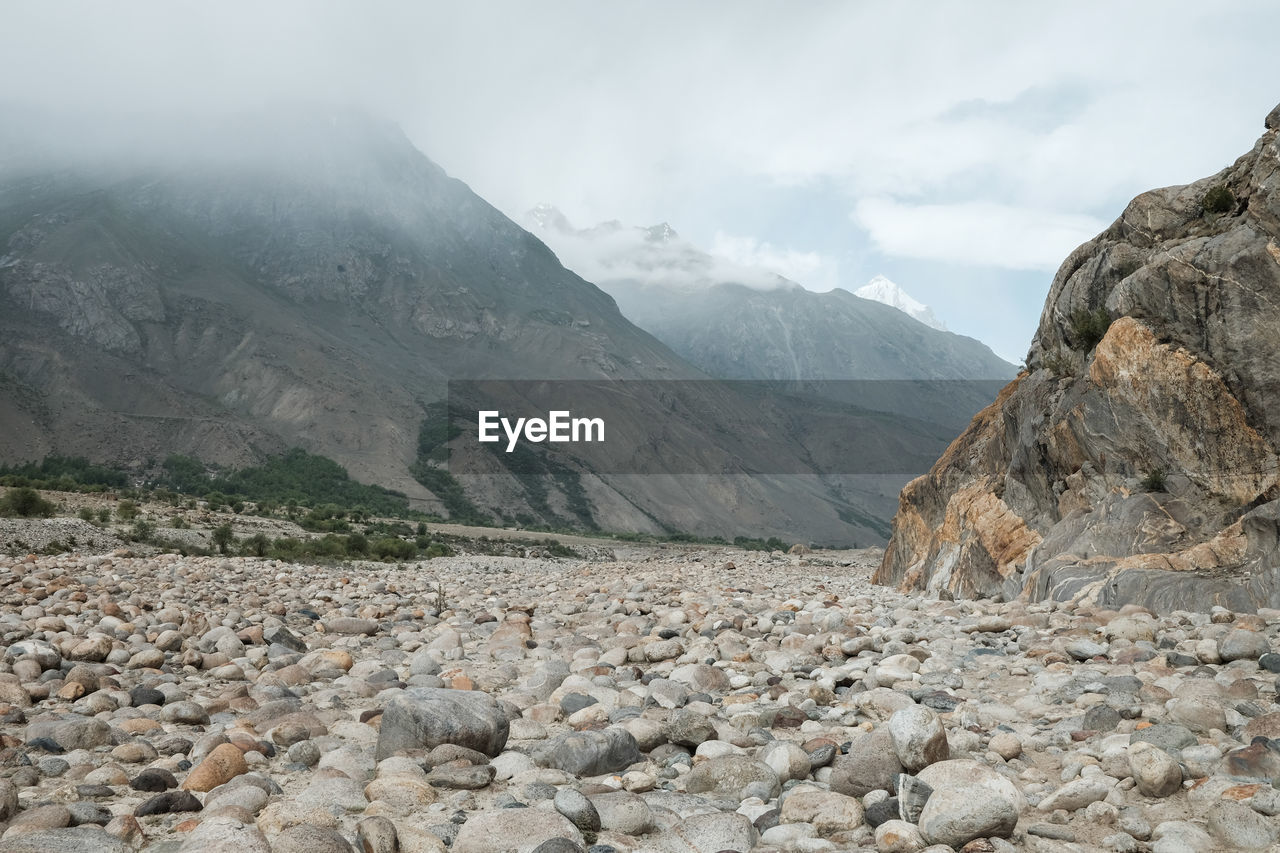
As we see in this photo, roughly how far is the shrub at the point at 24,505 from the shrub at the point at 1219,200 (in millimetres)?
33607

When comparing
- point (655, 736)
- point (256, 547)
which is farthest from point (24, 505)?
point (655, 736)

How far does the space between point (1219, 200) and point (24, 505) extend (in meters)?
34.7

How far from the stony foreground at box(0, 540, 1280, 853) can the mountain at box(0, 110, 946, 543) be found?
296 ft

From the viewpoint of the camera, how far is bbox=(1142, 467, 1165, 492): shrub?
11.4 m

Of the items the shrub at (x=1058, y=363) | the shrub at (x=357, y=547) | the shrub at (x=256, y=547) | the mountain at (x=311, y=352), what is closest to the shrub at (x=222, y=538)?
the shrub at (x=256, y=547)

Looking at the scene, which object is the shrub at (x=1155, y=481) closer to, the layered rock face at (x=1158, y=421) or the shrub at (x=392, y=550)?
the layered rock face at (x=1158, y=421)

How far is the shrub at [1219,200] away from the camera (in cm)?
1211

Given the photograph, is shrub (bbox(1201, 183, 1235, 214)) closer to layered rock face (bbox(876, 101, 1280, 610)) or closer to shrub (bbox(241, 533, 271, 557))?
layered rock face (bbox(876, 101, 1280, 610))

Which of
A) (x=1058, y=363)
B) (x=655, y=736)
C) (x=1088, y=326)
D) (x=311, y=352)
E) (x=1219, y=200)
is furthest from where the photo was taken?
(x=311, y=352)

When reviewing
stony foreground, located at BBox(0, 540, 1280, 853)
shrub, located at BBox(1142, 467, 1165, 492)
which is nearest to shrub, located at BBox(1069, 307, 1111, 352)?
shrub, located at BBox(1142, 467, 1165, 492)

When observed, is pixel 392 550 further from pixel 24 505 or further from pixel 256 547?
pixel 24 505

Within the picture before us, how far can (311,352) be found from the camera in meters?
124

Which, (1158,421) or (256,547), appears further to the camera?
(256,547)

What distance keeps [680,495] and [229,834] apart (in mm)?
120879
